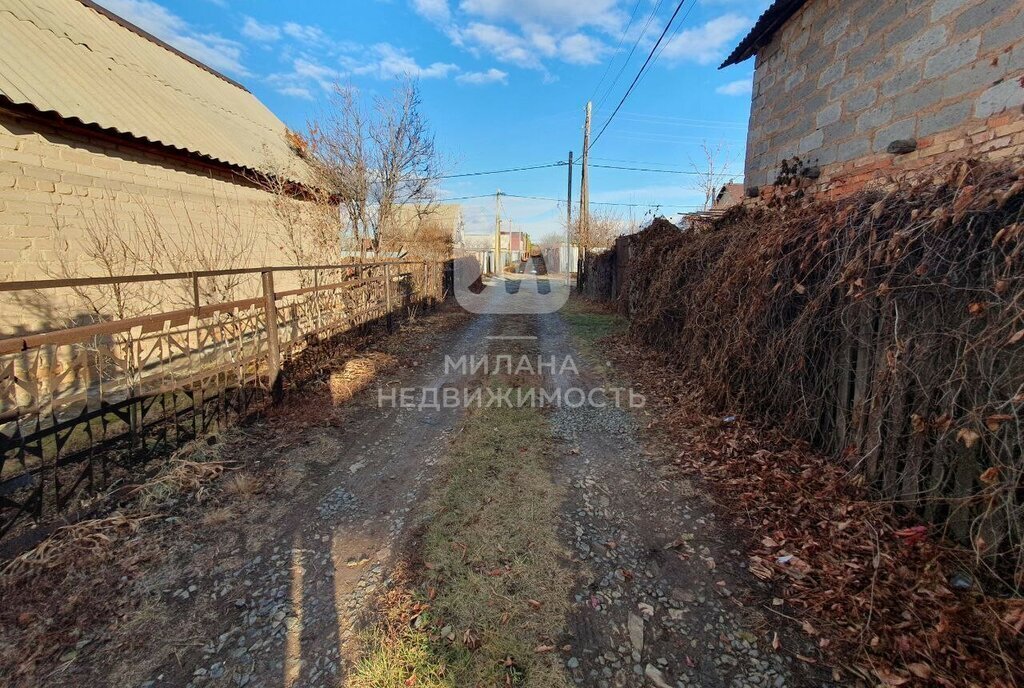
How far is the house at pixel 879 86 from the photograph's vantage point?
3.46 meters

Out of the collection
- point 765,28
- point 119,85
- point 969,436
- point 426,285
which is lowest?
point 969,436

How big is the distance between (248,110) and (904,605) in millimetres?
15437

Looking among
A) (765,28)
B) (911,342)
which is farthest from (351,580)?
(765,28)

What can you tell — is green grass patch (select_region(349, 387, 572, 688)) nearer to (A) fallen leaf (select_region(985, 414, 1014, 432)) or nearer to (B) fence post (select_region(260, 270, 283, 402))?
(A) fallen leaf (select_region(985, 414, 1014, 432))

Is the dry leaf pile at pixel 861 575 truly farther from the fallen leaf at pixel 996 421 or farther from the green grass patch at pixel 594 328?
the green grass patch at pixel 594 328

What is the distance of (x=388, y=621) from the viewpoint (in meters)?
1.95

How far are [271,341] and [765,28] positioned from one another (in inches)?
324

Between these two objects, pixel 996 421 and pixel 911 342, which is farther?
pixel 911 342

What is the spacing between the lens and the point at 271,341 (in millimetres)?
4395

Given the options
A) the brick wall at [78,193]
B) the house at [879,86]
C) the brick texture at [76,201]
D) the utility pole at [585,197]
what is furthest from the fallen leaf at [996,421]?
the utility pole at [585,197]

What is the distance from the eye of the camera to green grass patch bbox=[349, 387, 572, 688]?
5.67ft

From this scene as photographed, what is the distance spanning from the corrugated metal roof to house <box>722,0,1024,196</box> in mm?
9366

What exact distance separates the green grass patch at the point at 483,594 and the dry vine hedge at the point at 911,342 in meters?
2.05

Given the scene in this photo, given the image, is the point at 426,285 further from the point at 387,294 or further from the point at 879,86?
the point at 879,86
